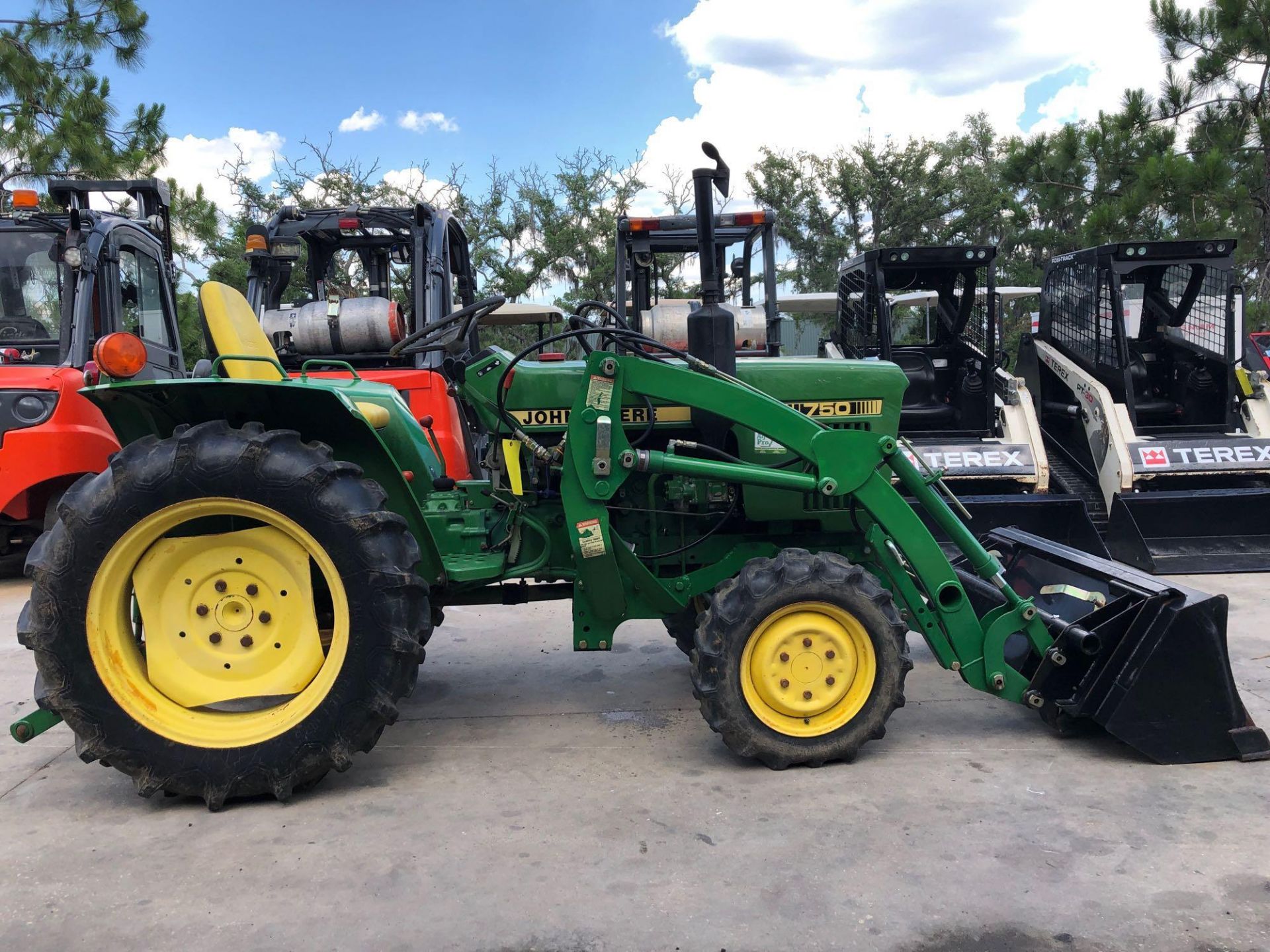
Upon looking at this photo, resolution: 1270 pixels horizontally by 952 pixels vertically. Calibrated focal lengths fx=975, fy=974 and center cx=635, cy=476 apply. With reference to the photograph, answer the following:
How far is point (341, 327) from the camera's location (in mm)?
6594

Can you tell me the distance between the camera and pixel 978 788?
10.1 feet

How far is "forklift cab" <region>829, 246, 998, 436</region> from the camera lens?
7.90 m

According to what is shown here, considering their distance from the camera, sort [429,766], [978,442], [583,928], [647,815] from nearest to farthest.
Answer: [583,928] < [647,815] < [429,766] < [978,442]

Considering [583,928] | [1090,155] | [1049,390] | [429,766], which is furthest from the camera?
[1090,155]

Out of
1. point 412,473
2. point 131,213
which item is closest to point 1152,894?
point 412,473

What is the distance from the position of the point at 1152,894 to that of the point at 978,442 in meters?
5.10

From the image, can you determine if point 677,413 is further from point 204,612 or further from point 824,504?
point 204,612

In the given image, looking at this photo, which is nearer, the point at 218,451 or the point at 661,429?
the point at 218,451

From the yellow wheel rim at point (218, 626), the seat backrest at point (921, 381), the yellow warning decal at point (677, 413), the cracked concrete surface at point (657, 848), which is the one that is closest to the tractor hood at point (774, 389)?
the yellow warning decal at point (677, 413)

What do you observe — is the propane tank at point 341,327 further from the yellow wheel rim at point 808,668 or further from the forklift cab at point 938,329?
the yellow wheel rim at point 808,668

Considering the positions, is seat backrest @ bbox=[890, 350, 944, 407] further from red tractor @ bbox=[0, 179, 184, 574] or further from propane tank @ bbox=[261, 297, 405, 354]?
red tractor @ bbox=[0, 179, 184, 574]

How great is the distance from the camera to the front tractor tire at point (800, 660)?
319cm

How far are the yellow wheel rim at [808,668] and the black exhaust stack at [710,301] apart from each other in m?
0.81

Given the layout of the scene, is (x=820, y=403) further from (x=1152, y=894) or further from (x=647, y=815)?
(x=1152, y=894)
